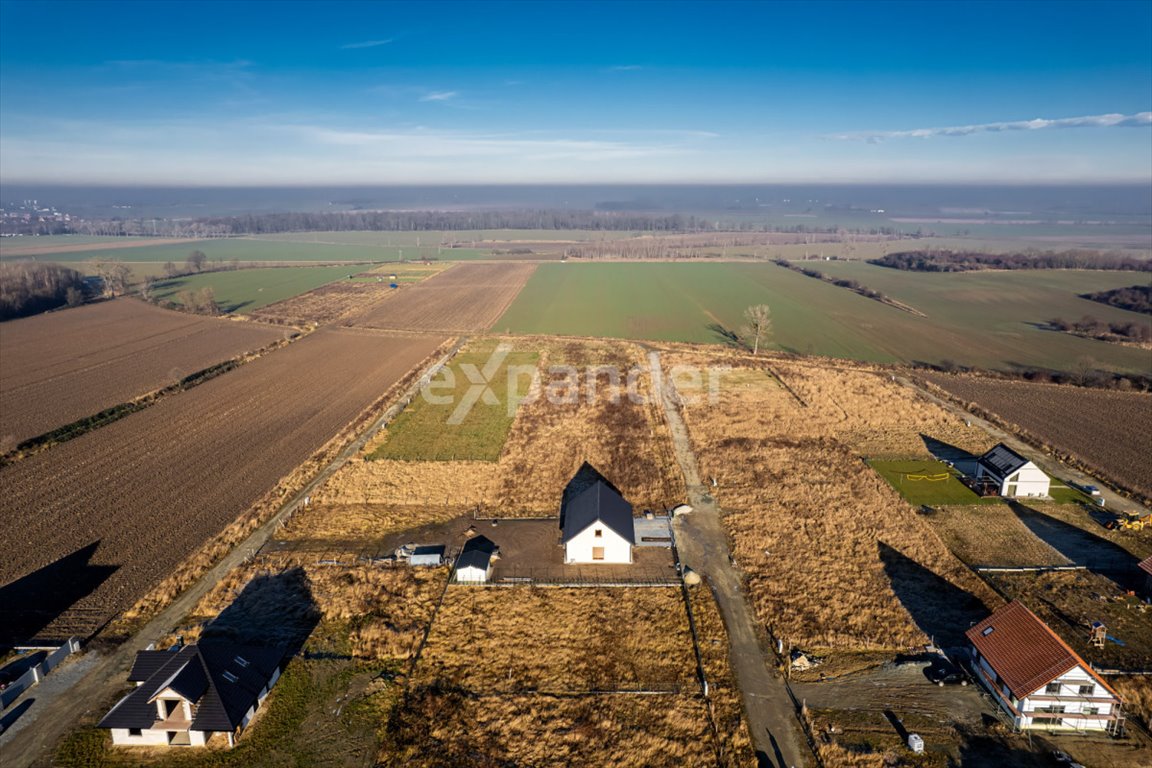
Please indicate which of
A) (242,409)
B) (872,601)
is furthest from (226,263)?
(872,601)

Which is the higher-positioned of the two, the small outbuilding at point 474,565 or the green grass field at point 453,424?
the green grass field at point 453,424

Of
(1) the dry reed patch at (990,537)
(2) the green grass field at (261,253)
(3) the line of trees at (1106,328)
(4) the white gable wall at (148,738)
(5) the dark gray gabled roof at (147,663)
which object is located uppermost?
(2) the green grass field at (261,253)

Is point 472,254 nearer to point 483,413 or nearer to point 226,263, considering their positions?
point 226,263

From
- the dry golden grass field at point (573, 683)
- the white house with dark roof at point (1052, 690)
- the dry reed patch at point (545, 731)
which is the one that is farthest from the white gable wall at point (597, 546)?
the white house with dark roof at point (1052, 690)

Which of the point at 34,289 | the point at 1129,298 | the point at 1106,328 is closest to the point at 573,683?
the point at 1106,328

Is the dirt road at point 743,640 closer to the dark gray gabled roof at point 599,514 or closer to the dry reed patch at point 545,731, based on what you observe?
the dry reed patch at point 545,731

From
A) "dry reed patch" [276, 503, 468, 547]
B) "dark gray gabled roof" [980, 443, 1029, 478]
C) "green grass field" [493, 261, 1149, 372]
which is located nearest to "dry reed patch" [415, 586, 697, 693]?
"dry reed patch" [276, 503, 468, 547]
